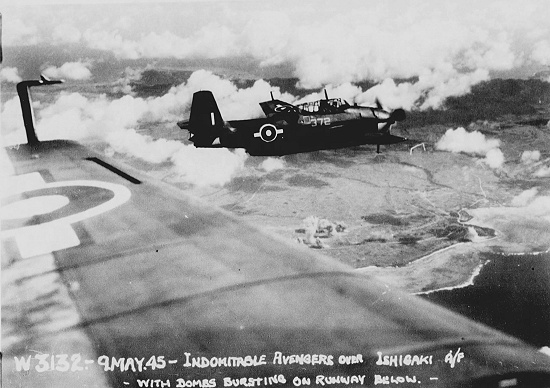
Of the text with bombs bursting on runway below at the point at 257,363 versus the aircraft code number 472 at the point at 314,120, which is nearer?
the text with bombs bursting on runway below at the point at 257,363

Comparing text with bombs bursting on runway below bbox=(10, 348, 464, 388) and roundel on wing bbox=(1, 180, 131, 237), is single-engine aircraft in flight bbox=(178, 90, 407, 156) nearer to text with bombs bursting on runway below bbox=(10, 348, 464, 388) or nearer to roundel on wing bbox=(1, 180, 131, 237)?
roundel on wing bbox=(1, 180, 131, 237)

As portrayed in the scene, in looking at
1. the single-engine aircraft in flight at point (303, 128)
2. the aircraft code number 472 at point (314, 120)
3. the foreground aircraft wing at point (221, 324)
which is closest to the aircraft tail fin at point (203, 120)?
the single-engine aircraft in flight at point (303, 128)

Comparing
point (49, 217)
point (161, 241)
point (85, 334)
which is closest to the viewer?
point (85, 334)

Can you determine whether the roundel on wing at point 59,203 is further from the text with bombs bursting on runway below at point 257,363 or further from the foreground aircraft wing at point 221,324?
the text with bombs bursting on runway below at point 257,363

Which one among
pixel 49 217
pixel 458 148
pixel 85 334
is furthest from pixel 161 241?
pixel 458 148

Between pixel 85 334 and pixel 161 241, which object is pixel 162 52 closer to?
pixel 161 241

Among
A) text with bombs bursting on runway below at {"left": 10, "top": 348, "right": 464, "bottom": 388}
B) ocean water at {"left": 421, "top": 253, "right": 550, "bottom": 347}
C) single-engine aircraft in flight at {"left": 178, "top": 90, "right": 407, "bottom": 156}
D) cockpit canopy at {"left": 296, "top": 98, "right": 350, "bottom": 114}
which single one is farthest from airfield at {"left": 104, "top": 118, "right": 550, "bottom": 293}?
text with bombs bursting on runway below at {"left": 10, "top": 348, "right": 464, "bottom": 388}
